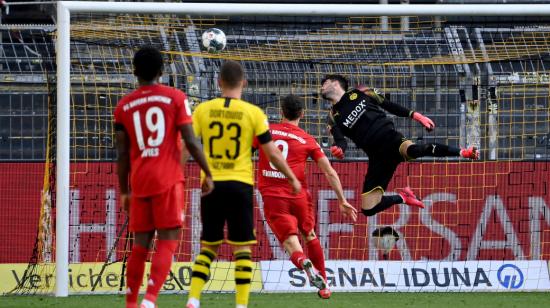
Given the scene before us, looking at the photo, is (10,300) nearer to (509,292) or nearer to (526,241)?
(509,292)

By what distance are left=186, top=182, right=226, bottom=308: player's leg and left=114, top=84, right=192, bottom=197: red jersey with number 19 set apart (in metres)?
0.38

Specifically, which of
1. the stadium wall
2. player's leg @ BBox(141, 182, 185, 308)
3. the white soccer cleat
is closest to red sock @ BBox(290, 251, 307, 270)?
the white soccer cleat

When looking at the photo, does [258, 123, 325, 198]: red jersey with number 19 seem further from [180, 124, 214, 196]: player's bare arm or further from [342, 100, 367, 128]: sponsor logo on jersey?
[180, 124, 214, 196]: player's bare arm

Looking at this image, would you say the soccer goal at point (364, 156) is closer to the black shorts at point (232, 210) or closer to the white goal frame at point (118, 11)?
the white goal frame at point (118, 11)

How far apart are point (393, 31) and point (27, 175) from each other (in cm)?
534

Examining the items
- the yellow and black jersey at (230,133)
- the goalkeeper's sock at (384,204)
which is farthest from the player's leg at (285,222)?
the yellow and black jersey at (230,133)

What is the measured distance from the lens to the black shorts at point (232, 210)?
7.77 m

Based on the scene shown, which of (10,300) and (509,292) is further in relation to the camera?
(509,292)

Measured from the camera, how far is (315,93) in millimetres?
14148

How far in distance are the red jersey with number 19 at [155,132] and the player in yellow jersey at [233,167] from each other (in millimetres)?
334

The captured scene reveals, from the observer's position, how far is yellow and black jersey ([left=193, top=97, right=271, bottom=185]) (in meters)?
7.73

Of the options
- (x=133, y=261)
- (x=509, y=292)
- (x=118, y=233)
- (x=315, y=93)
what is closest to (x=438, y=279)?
(x=509, y=292)

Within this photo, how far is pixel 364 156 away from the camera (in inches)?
581

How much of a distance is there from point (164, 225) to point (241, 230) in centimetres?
61
